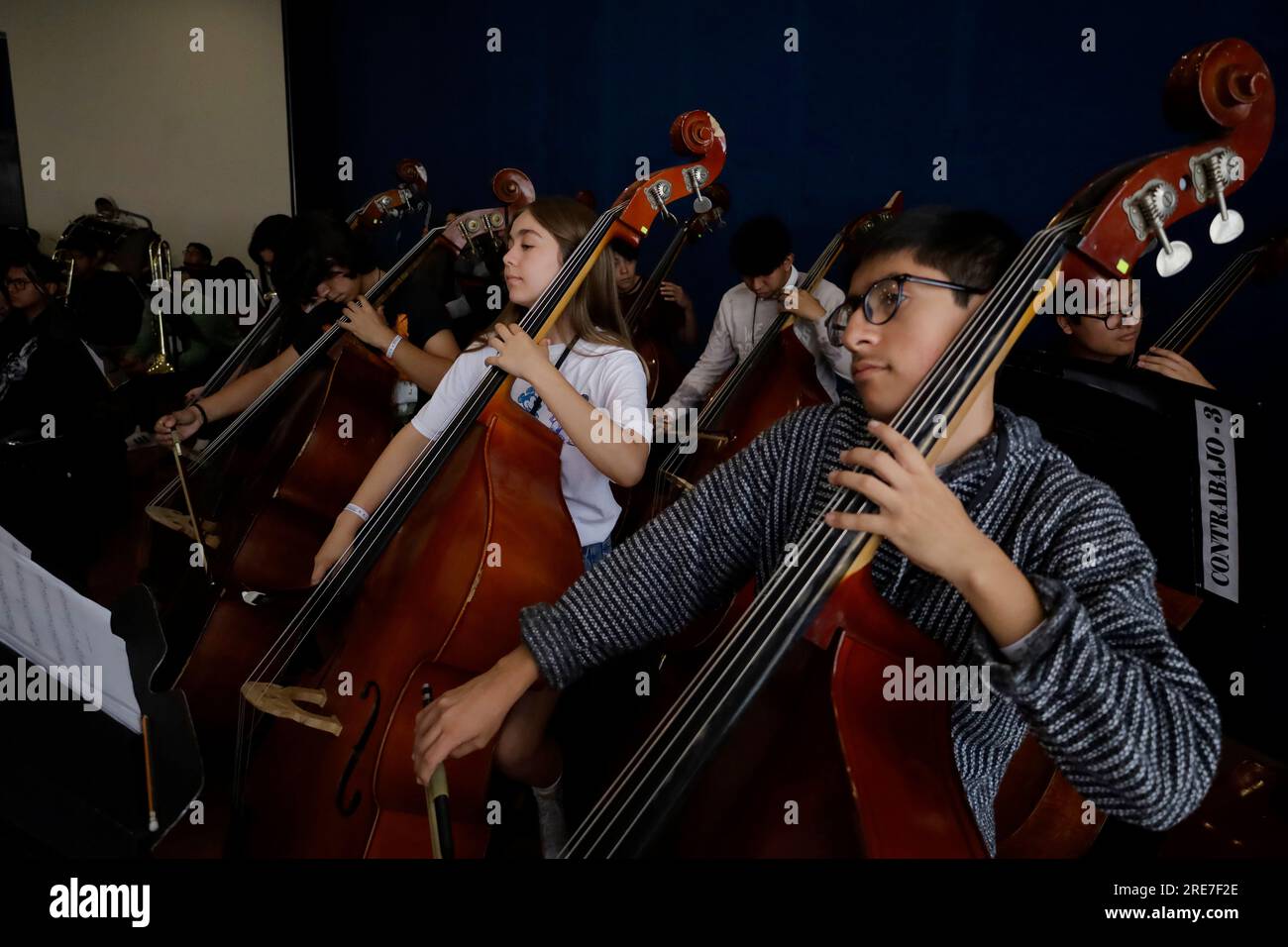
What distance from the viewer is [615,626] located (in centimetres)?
114

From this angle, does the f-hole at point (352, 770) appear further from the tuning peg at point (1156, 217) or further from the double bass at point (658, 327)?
the double bass at point (658, 327)

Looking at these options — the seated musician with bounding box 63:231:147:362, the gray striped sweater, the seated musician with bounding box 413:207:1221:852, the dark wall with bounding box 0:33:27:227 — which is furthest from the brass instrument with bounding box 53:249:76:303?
the gray striped sweater

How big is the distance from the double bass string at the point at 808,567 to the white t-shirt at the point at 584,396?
3.02 ft

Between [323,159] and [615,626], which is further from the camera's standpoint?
[323,159]

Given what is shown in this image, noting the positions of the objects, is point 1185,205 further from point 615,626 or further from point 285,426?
point 285,426

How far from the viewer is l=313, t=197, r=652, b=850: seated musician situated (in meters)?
1.61

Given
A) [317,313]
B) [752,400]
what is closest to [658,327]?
[752,400]

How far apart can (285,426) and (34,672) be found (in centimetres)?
148

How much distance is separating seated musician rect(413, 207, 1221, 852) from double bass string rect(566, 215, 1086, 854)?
0.06m

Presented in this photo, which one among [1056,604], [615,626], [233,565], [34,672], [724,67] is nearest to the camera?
[1056,604]

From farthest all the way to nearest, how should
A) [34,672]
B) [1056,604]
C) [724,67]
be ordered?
1. [724,67]
2. [34,672]
3. [1056,604]

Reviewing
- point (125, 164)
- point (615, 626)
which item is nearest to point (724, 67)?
point (615, 626)

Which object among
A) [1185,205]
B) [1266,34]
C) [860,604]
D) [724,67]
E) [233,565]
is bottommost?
[233,565]

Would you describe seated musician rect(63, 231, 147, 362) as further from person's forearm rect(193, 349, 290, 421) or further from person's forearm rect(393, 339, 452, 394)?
person's forearm rect(393, 339, 452, 394)
